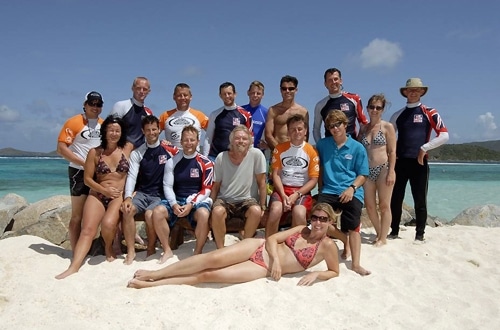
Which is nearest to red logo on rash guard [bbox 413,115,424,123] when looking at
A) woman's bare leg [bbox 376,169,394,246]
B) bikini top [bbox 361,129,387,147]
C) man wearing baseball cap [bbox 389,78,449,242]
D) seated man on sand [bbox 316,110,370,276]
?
man wearing baseball cap [bbox 389,78,449,242]

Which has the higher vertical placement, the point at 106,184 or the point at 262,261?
the point at 106,184

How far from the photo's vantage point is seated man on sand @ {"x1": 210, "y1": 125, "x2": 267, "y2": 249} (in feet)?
18.8

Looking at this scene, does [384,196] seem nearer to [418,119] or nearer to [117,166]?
[418,119]

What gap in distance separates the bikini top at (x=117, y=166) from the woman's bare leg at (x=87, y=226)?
15.6 inches

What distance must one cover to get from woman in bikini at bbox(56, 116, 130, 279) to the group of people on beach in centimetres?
1

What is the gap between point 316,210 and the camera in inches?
196

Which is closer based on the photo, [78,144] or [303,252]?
[303,252]

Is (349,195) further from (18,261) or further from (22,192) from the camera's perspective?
(22,192)

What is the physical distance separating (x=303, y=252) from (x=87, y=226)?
300 centimetres

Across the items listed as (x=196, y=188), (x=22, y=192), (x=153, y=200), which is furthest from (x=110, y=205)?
(x=22, y=192)

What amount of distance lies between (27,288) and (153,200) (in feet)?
6.38

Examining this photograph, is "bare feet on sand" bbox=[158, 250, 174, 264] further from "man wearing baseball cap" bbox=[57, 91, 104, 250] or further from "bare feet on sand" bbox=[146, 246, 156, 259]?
"man wearing baseball cap" bbox=[57, 91, 104, 250]

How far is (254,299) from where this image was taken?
4.54 m

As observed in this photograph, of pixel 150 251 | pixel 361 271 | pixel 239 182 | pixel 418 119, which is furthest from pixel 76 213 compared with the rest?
pixel 418 119
